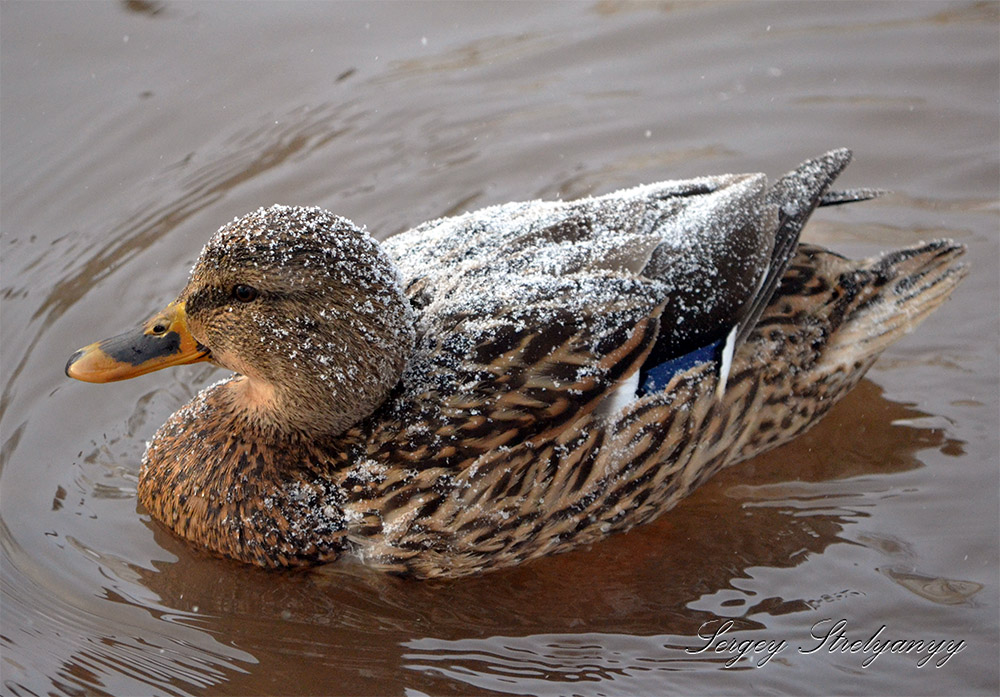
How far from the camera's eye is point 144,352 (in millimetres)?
4383

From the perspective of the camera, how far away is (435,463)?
4344mm

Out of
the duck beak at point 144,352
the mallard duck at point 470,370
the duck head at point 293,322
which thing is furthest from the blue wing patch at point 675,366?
the duck beak at point 144,352

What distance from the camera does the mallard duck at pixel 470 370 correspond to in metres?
4.30

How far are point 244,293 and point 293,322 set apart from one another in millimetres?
220

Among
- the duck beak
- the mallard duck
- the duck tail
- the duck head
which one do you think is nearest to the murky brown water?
the mallard duck

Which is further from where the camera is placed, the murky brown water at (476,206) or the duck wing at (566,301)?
the murky brown water at (476,206)

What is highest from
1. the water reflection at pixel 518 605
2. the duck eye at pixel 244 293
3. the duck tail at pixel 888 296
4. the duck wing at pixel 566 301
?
the duck eye at pixel 244 293

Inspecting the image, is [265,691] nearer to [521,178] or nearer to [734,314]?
[734,314]

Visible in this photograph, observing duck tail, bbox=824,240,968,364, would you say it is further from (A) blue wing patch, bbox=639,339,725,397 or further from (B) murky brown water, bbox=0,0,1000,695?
(A) blue wing patch, bbox=639,339,725,397

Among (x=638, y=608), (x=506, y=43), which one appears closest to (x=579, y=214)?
(x=638, y=608)

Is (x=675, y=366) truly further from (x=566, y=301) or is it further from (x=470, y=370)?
(x=470, y=370)

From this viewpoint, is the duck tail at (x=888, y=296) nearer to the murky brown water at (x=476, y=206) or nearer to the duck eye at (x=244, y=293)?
the murky brown water at (x=476, y=206)

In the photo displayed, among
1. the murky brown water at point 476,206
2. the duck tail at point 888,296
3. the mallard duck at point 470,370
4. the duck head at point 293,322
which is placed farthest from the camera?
the duck tail at point 888,296

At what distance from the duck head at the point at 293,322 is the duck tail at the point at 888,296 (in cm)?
208
